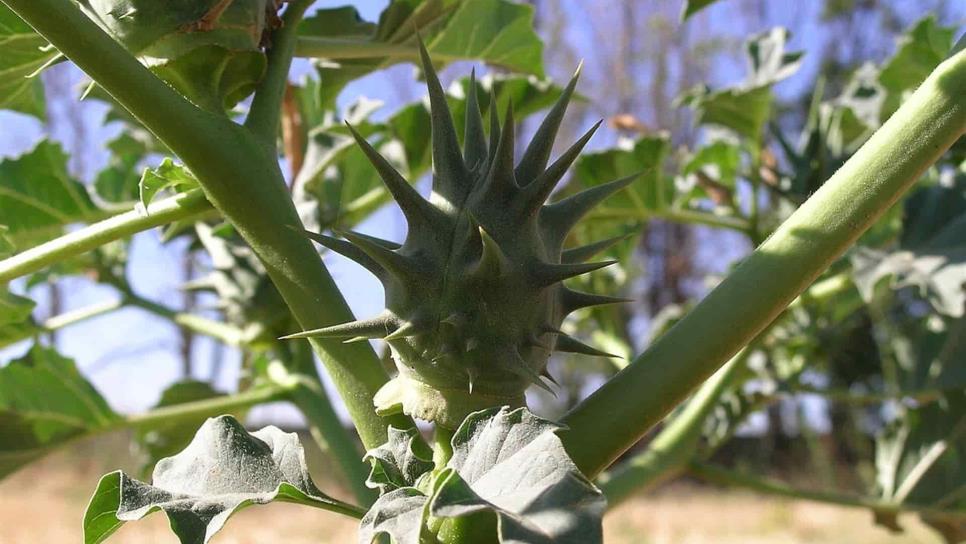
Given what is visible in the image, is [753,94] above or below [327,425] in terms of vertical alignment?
above

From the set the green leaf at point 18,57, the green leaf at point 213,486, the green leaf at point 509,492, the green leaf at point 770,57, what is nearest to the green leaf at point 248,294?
the green leaf at point 18,57

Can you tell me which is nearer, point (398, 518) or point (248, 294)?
point (398, 518)

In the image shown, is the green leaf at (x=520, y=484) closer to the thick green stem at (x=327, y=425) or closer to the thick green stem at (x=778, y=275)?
the thick green stem at (x=778, y=275)

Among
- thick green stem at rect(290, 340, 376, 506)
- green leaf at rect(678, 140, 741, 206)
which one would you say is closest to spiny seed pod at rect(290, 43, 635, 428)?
thick green stem at rect(290, 340, 376, 506)

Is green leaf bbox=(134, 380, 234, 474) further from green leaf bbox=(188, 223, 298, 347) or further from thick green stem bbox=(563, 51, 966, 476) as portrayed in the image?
thick green stem bbox=(563, 51, 966, 476)

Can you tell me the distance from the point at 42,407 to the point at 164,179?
69cm

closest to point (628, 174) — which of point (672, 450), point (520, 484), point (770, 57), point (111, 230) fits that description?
point (770, 57)

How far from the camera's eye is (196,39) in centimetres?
70

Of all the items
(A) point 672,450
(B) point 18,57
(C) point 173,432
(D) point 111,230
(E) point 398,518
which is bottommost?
(C) point 173,432

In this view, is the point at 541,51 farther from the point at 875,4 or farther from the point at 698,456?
the point at 875,4

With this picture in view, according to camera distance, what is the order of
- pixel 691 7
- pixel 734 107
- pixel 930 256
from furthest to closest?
1. pixel 734 107
2. pixel 930 256
3. pixel 691 7

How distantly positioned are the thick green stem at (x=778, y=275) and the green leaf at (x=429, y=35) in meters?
0.41

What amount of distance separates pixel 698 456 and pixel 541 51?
0.74 metres

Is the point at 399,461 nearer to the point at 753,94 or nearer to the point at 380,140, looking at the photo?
the point at 380,140
